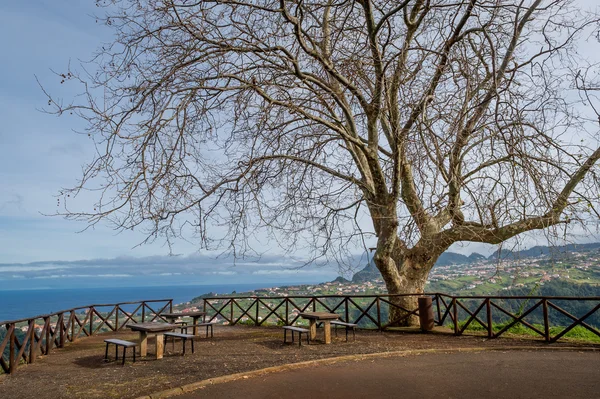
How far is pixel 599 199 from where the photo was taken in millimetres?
7965

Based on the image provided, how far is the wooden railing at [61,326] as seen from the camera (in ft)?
27.8

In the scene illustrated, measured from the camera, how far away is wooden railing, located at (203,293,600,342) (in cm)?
1023

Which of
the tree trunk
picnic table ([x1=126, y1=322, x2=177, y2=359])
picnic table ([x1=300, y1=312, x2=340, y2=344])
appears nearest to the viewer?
picnic table ([x1=126, y1=322, x2=177, y2=359])

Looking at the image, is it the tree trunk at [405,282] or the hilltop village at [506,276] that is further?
the tree trunk at [405,282]

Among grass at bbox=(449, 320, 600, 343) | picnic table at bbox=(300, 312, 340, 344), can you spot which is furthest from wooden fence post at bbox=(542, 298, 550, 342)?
picnic table at bbox=(300, 312, 340, 344)

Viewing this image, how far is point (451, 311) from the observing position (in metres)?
12.7

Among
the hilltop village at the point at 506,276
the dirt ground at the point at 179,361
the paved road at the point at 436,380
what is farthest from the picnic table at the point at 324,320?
the paved road at the point at 436,380

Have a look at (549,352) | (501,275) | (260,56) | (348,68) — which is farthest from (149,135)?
(549,352)

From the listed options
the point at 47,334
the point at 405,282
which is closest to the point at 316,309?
the point at 405,282

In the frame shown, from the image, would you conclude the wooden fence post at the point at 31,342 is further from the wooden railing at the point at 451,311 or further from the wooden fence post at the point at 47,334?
the wooden railing at the point at 451,311

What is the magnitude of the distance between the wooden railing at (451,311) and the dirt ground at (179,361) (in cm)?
49

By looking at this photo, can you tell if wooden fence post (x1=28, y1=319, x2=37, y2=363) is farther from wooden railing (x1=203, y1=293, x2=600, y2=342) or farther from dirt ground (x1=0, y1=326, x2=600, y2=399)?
wooden railing (x1=203, y1=293, x2=600, y2=342)

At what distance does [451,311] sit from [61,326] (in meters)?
9.94

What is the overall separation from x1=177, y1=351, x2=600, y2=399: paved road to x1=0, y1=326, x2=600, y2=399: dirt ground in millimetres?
866
